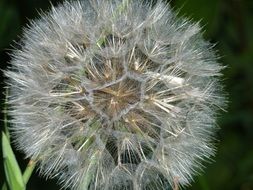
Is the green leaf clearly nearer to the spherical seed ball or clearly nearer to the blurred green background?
the spherical seed ball

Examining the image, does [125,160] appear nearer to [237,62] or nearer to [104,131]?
[104,131]

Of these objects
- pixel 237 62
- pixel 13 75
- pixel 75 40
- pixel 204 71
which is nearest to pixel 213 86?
pixel 204 71

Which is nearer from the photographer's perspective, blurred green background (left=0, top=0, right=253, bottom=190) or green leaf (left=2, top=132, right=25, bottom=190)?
green leaf (left=2, top=132, right=25, bottom=190)

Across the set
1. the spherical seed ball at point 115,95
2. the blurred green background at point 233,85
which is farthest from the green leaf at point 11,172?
the blurred green background at point 233,85

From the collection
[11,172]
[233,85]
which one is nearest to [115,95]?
[11,172]

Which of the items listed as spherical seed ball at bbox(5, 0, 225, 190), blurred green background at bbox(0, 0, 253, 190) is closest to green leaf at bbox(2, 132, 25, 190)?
spherical seed ball at bbox(5, 0, 225, 190)

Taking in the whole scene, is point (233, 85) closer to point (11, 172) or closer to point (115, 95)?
point (115, 95)

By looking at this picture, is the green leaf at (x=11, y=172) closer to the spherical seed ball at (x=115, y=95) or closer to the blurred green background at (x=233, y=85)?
the spherical seed ball at (x=115, y=95)

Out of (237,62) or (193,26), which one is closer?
(193,26)
